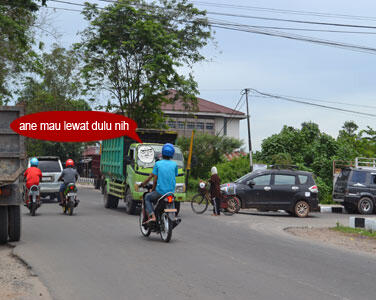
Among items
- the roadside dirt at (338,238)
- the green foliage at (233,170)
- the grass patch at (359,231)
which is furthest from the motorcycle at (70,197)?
the green foliage at (233,170)

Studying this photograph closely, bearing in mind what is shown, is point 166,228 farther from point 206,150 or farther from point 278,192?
point 206,150

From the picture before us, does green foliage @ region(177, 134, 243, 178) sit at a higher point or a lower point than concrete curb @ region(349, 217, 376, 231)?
higher

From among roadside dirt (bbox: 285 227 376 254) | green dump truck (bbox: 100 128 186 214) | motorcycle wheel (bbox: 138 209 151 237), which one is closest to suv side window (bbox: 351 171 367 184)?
roadside dirt (bbox: 285 227 376 254)

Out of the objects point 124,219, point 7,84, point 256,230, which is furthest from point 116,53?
point 256,230

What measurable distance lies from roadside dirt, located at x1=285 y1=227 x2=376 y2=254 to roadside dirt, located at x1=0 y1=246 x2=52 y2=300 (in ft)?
22.4

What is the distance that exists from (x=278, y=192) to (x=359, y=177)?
17.8ft

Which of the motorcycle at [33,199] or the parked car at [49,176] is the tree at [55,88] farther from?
the motorcycle at [33,199]

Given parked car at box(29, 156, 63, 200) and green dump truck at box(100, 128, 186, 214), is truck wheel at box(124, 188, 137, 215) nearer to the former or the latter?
green dump truck at box(100, 128, 186, 214)

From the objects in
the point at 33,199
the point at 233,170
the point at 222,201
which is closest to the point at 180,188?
the point at 222,201

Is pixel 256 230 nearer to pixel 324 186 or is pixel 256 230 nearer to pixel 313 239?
pixel 313 239

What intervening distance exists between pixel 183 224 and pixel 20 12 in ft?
37.3

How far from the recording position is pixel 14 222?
1043 cm

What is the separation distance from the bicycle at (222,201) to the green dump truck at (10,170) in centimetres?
970

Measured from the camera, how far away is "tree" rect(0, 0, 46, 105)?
52.3 feet
